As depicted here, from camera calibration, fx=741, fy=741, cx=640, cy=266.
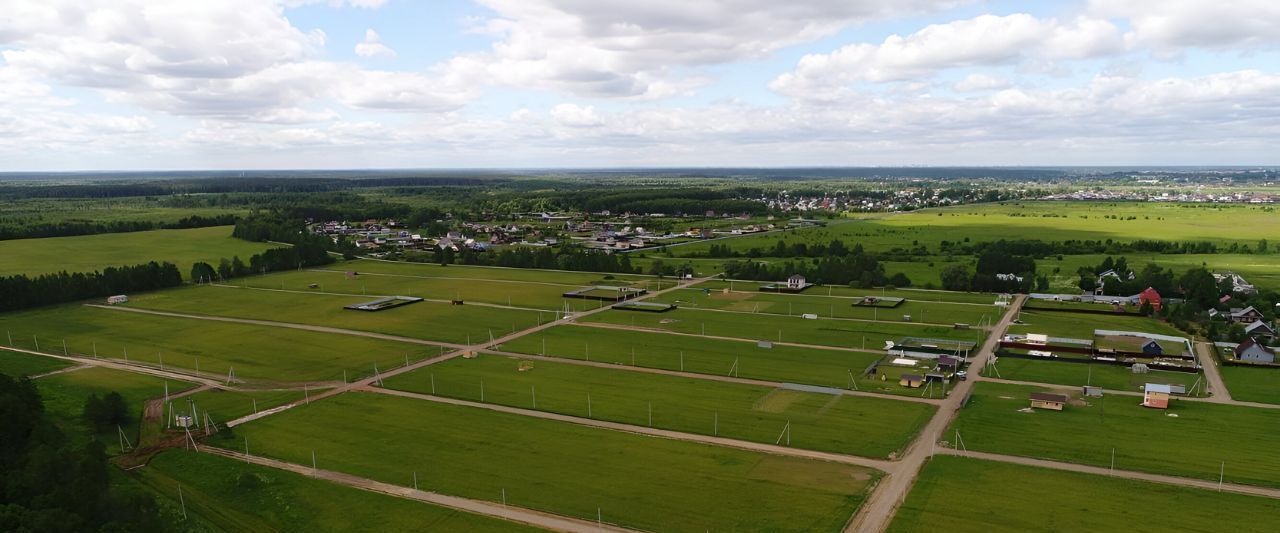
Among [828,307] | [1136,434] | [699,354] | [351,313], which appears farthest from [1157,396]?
[351,313]

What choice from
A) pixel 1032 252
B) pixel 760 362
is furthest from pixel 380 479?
pixel 1032 252

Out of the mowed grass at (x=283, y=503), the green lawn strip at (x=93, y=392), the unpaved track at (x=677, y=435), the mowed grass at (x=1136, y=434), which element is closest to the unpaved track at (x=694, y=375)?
the mowed grass at (x=1136, y=434)

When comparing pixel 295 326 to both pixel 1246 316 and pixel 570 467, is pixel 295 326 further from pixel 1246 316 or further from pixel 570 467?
pixel 1246 316

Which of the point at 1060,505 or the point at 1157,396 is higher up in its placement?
the point at 1157,396

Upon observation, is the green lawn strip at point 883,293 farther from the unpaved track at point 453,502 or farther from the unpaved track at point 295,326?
the unpaved track at point 453,502

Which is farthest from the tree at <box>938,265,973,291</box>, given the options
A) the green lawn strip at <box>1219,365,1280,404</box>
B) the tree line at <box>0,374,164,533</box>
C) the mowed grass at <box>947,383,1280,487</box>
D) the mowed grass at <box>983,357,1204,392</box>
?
the tree line at <box>0,374,164,533</box>

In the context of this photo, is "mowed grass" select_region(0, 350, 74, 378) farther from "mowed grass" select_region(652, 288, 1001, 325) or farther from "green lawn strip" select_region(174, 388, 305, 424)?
"mowed grass" select_region(652, 288, 1001, 325)

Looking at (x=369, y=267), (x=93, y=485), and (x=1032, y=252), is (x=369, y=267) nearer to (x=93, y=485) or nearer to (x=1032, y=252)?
(x=93, y=485)
